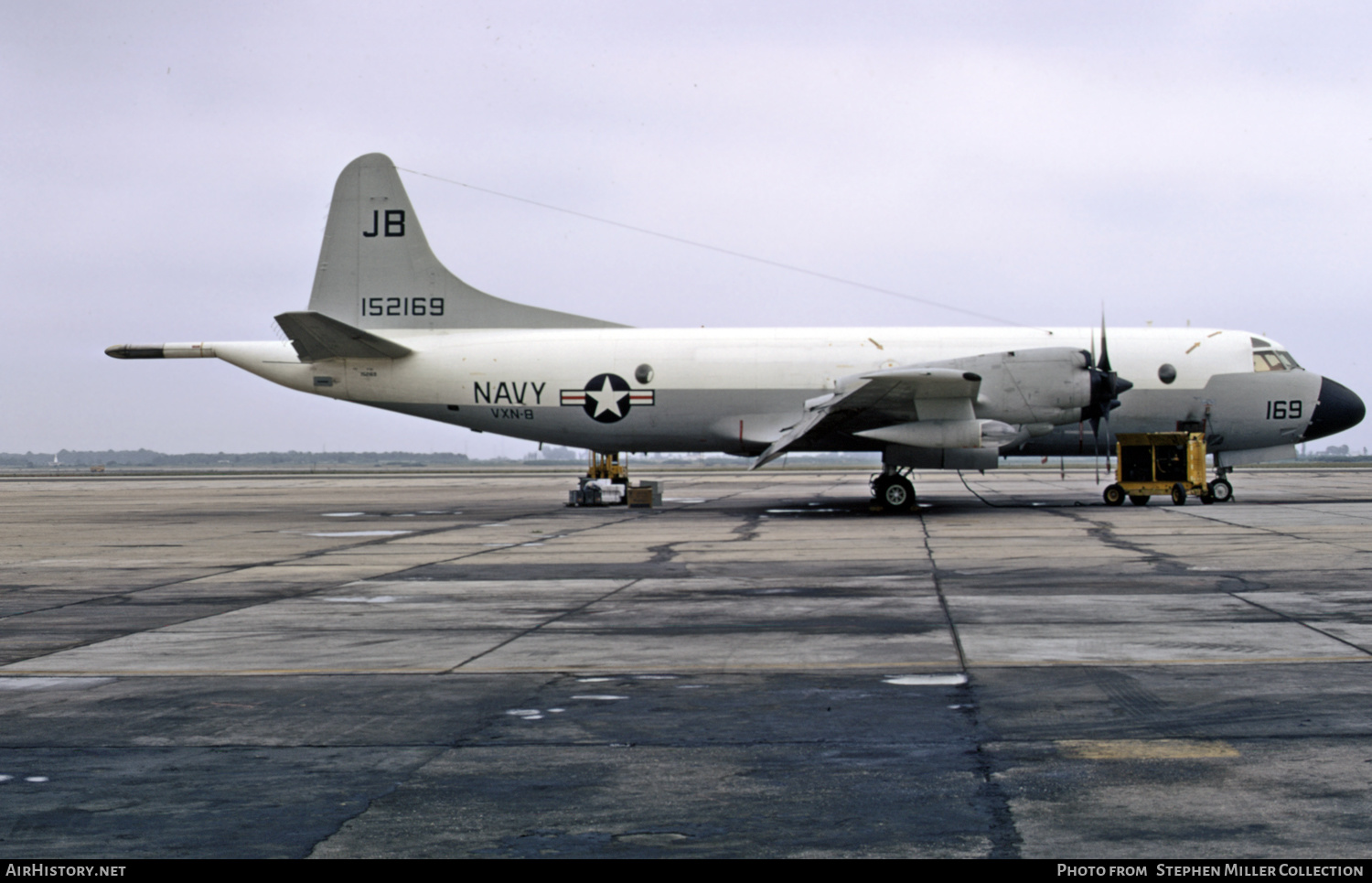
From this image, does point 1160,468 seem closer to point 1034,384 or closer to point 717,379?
point 1034,384

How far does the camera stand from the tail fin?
A: 31391 millimetres

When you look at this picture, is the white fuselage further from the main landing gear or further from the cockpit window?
the main landing gear

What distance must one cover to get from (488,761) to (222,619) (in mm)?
7056

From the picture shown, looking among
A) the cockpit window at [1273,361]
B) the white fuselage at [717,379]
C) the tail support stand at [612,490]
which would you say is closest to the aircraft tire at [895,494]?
the white fuselage at [717,379]

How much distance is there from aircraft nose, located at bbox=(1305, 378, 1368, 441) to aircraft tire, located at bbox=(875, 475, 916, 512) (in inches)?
450

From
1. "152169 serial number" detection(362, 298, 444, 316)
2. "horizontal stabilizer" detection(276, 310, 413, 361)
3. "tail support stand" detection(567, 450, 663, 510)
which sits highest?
"152169 serial number" detection(362, 298, 444, 316)

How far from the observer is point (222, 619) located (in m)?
12.0

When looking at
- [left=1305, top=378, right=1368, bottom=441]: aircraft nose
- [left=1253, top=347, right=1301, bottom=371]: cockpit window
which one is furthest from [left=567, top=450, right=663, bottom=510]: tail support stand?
[left=1305, top=378, right=1368, bottom=441]: aircraft nose

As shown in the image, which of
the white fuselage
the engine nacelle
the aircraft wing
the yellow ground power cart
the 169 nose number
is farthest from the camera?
the 169 nose number

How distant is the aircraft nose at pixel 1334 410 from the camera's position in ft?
96.6

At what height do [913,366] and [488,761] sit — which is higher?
[913,366]

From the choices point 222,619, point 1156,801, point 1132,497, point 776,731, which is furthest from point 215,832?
point 1132,497

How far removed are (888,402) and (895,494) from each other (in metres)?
2.72

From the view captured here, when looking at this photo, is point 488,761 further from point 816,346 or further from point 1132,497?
point 1132,497
